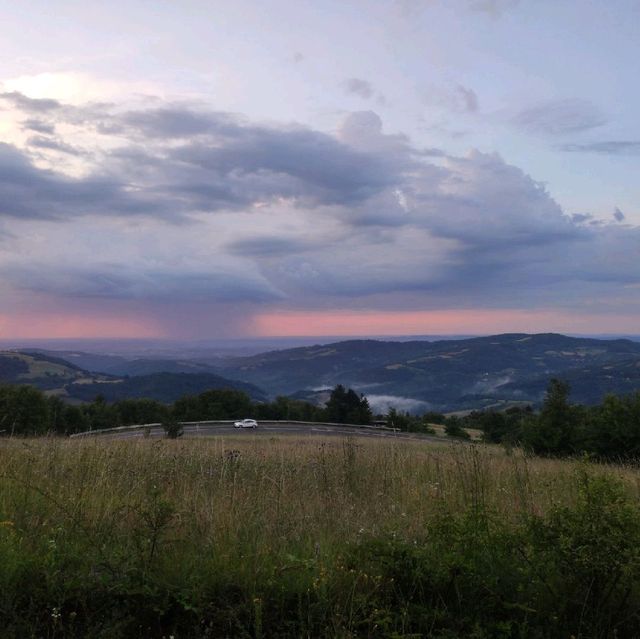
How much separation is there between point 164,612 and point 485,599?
2221 mm

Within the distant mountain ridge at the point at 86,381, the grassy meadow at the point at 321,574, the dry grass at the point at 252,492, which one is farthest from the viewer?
the distant mountain ridge at the point at 86,381

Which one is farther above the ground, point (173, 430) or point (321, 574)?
point (321, 574)

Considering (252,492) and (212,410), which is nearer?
(252,492)

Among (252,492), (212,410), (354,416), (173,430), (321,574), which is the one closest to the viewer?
(321,574)

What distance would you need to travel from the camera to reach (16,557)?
13.5 ft

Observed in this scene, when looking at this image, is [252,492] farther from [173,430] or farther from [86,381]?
[86,381]

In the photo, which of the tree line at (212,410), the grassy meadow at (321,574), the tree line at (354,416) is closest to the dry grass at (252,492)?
the grassy meadow at (321,574)

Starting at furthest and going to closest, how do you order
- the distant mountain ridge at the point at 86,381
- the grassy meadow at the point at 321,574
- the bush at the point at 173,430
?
1. the distant mountain ridge at the point at 86,381
2. the bush at the point at 173,430
3. the grassy meadow at the point at 321,574

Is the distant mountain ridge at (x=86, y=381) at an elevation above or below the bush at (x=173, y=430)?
below

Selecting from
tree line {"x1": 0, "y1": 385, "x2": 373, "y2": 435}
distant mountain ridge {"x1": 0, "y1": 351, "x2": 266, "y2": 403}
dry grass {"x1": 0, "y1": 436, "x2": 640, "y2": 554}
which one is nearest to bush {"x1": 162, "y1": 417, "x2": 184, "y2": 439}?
dry grass {"x1": 0, "y1": 436, "x2": 640, "y2": 554}

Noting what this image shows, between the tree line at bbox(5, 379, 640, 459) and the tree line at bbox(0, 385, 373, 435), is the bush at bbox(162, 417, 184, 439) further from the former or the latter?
the tree line at bbox(0, 385, 373, 435)

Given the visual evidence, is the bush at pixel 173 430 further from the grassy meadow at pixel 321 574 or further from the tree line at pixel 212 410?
the grassy meadow at pixel 321 574

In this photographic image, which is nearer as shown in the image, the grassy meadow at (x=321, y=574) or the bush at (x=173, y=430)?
the grassy meadow at (x=321, y=574)

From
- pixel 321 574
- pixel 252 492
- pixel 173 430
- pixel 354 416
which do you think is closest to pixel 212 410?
pixel 354 416
